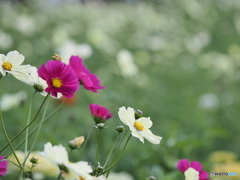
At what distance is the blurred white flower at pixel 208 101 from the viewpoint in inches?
98.0

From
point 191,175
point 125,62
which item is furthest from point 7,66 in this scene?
point 125,62

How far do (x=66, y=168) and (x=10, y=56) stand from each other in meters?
0.18

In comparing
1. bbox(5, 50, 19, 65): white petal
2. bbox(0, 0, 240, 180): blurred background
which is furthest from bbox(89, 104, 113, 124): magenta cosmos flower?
bbox(0, 0, 240, 180): blurred background

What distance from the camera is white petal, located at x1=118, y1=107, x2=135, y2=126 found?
1.76 ft

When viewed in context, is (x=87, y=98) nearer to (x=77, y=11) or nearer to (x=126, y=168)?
(x=126, y=168)

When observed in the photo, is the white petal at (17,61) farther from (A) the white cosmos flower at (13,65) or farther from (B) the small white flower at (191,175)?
(B) the small white flower at (191,175)

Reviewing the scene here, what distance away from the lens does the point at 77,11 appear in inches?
179

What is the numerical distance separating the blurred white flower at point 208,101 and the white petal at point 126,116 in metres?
1.94

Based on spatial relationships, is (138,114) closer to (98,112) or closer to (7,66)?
(98,112)

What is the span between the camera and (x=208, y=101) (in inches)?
101

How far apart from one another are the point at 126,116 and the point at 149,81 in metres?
1.93

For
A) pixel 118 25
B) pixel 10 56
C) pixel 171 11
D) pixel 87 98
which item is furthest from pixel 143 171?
pixel 171 11

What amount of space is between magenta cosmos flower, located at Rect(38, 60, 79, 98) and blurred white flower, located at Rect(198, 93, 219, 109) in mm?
1968

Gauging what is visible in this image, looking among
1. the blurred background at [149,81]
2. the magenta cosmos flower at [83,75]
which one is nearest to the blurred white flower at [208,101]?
the blurred background at [149,81]
